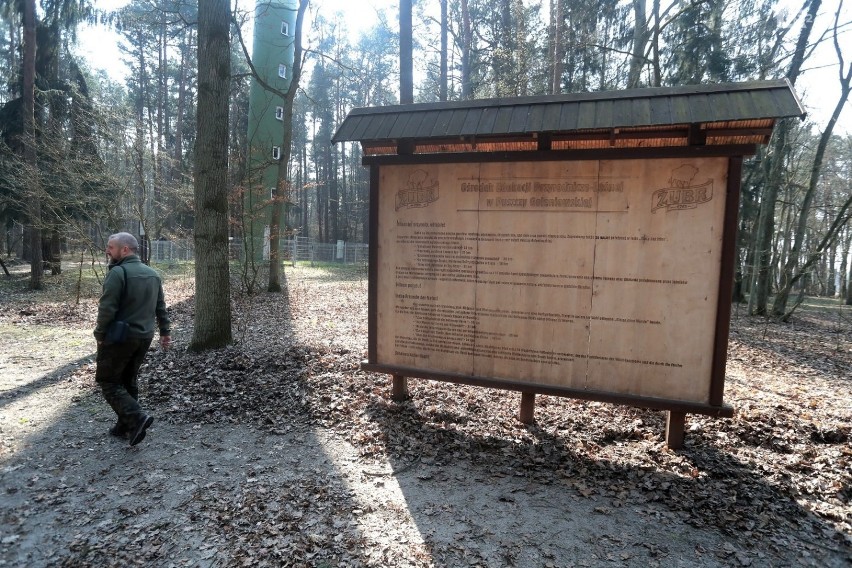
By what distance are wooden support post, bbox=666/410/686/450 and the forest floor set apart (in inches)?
5.6

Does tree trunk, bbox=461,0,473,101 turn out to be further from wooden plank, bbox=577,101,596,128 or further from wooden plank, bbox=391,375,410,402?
wooden plank, bbox=391,375,410,402

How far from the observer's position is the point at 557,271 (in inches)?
177

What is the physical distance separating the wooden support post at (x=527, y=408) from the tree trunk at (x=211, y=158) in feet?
16.4

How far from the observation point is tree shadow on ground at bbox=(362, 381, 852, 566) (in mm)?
3156

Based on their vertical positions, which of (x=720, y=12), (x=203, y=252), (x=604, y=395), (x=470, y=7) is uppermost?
(x=470, y=7)

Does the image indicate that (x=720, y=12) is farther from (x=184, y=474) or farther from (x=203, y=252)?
(x=184, y=474)

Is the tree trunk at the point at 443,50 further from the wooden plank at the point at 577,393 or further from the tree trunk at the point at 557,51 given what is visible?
the wooden plank at the point at 577,393

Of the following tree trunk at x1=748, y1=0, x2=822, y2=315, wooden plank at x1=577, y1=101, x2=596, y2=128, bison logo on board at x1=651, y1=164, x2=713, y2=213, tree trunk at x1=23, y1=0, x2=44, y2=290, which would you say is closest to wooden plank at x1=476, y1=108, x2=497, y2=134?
wooden plank at x1=577, y1=101, x2=596, y2=128

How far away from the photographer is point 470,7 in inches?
815

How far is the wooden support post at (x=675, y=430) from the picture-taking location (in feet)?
14.6

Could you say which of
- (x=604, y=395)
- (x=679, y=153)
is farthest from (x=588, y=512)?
(x=679, y=153)

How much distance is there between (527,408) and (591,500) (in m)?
1.44

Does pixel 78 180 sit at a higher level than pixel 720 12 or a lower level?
lower

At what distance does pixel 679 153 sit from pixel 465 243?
6.81ft
